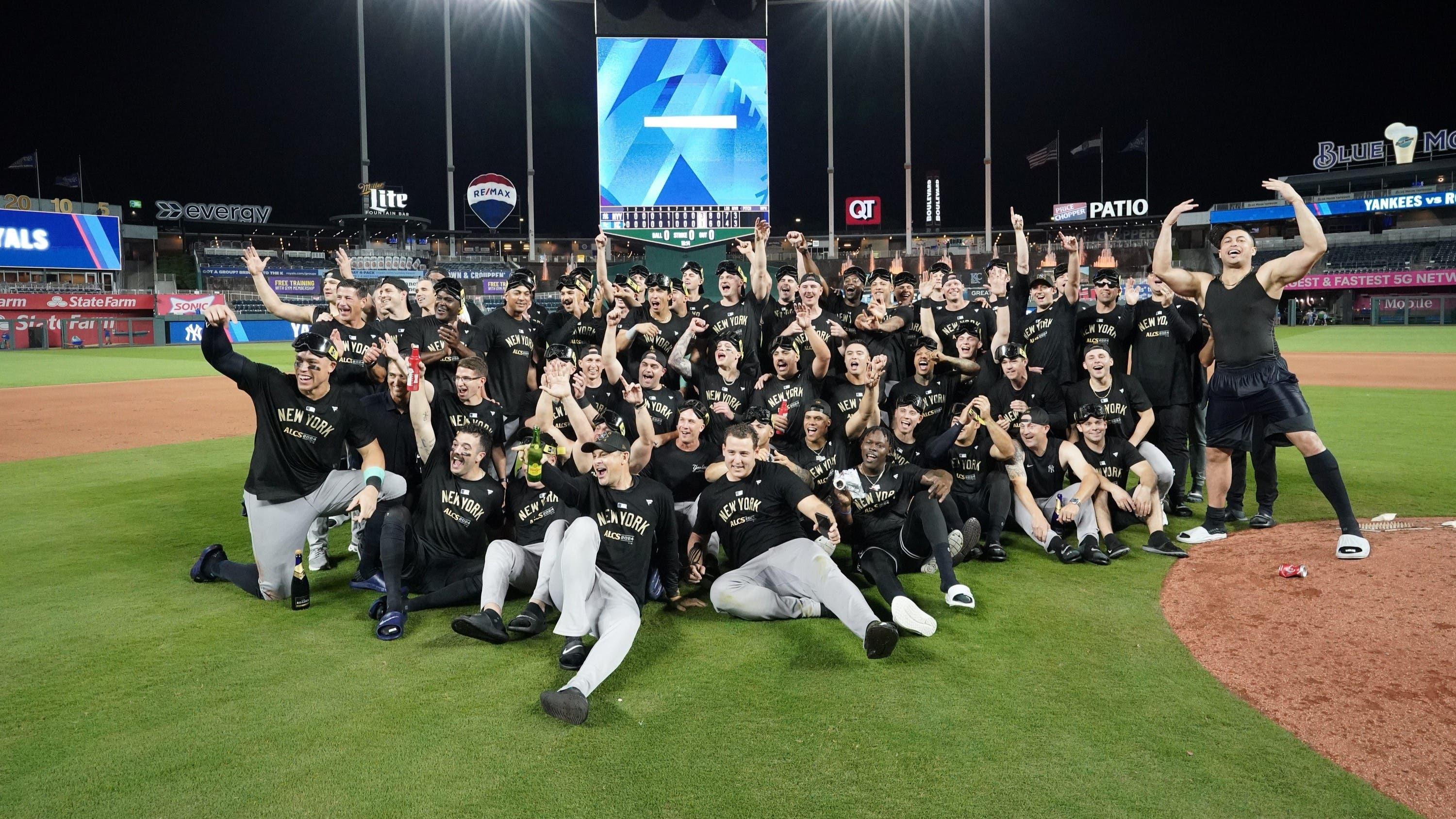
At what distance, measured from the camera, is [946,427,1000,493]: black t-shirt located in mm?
6895

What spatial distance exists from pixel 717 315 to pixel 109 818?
6.17m

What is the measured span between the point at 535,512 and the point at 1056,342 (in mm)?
5477

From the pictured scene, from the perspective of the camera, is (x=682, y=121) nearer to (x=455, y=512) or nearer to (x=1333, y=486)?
(x=455, y=512)

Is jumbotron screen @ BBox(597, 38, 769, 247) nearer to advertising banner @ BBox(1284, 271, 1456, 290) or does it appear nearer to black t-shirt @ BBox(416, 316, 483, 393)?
black t-shirt @ BBox(416, 316, 483, 393)

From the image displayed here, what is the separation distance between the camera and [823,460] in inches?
255

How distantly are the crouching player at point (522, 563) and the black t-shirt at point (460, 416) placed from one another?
602 mm

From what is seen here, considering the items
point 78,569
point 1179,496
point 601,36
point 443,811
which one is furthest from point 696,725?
point 601,36

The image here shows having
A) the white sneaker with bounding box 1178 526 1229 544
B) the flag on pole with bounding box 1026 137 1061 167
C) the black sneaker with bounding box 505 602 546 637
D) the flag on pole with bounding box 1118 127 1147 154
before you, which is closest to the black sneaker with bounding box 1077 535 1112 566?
the white sneaker with bounding box 1178 526 1229 544

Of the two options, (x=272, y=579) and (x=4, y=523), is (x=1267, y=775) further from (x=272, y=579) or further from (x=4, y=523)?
(x=4, y=523)

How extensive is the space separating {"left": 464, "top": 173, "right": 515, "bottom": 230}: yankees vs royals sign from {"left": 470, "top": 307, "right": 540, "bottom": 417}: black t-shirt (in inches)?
1715

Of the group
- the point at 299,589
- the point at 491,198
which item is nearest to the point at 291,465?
the point at 299,589

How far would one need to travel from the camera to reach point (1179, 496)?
8055 millimetres

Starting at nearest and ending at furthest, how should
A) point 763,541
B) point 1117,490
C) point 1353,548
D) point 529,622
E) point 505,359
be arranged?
point 529,622
point 763,541
point 1353,548
point 1117,490
point 505,359

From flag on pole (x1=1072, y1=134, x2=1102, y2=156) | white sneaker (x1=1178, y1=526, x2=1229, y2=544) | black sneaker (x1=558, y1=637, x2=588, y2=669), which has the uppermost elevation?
flag on pole (x1=1072, y1=134, x2=1102, y2=156)
